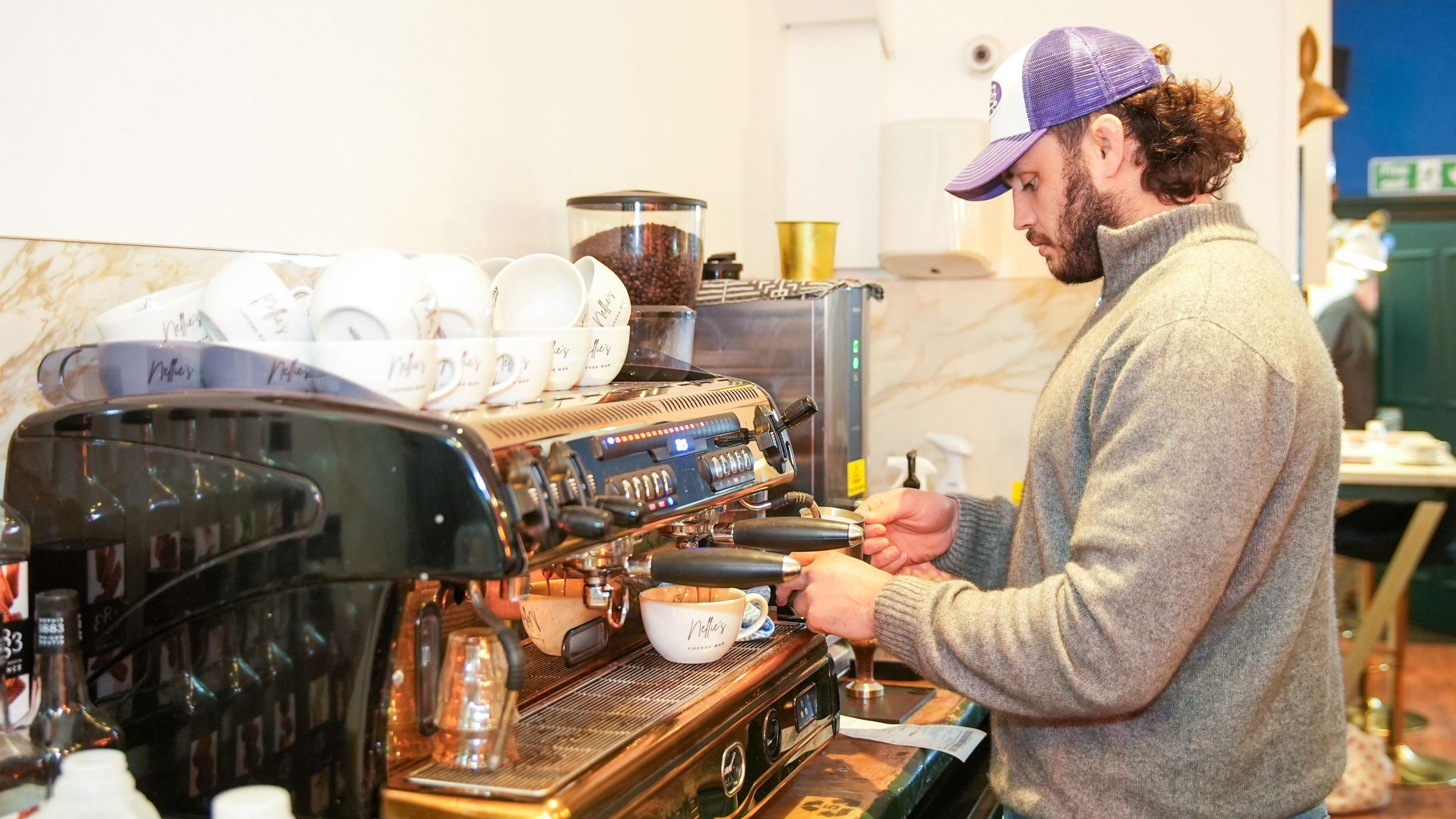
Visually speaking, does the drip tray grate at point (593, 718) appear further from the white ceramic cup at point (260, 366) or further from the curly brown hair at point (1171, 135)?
the curly brown hair at point (1171, 135)

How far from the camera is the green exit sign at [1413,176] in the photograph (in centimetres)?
618

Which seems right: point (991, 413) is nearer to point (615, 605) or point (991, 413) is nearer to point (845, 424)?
point (845, 424)

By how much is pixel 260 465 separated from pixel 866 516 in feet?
3.16

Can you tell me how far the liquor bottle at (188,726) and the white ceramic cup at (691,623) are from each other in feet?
1.47

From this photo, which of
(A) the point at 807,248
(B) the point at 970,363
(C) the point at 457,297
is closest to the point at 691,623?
(C) the point at 457,297

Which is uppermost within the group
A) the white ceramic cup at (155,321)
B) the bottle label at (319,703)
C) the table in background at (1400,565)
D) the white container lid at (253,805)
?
the white ceramic cup at (155,321)

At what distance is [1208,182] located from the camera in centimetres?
143

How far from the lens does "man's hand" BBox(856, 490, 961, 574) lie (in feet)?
5.53

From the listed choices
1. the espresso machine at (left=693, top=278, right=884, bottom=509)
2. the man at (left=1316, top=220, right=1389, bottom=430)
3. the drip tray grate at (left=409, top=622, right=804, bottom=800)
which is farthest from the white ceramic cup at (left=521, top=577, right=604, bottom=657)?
the man at (left=1316, top=220, right=1389, bottom=430)

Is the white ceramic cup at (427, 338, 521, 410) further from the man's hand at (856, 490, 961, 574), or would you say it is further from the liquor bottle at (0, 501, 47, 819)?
the man's hand at (856, 490, 961, 574)

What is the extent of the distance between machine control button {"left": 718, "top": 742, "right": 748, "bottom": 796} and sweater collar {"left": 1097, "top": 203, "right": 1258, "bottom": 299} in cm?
68

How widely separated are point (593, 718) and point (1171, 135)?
0.89 meters

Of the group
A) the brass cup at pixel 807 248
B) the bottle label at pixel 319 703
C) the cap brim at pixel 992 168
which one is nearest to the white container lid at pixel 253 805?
the bottle label at pixel 319 703

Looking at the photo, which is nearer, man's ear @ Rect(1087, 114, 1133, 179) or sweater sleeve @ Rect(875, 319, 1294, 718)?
sweater sleeve @ Rect(875, 319, 1294, 718)
